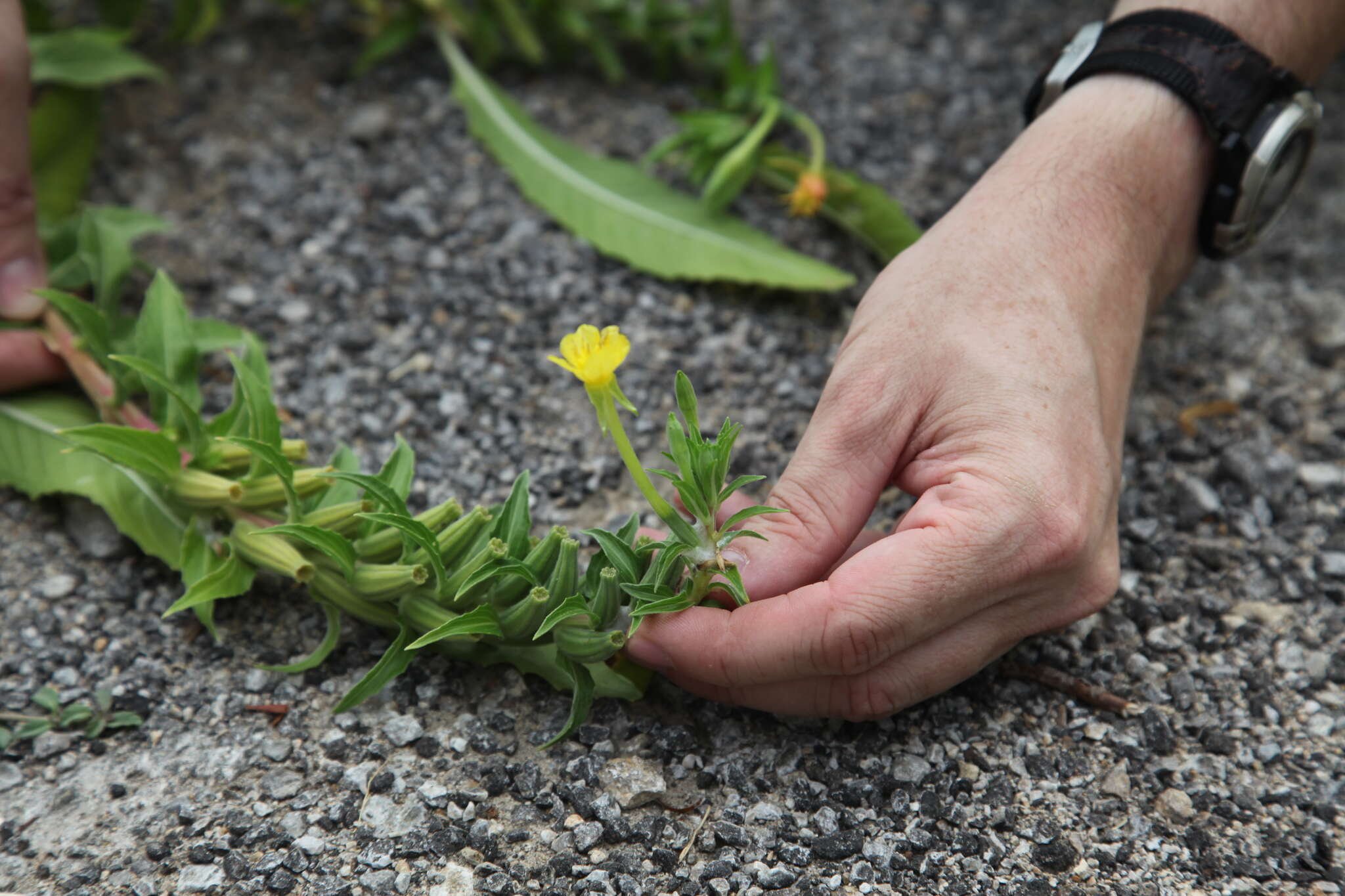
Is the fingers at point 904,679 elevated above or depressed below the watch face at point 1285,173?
below

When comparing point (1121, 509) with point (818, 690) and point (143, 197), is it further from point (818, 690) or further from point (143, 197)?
point (143, 197)

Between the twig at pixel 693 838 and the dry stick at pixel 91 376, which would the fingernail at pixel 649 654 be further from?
the dry stick at pixel 91 376

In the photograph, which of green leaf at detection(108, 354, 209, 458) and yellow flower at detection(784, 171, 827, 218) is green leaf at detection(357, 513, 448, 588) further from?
yellow flower at detection(784, 171, 827, 218)

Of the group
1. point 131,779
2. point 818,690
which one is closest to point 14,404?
point 131,779

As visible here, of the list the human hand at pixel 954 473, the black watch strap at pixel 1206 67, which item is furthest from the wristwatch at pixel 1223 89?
the human hand at pixel 954 473

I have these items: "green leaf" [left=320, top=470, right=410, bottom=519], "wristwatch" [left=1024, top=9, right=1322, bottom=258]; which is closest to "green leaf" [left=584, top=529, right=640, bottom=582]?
"green leaf" [left=320, top=470, right=410, bottom=519]

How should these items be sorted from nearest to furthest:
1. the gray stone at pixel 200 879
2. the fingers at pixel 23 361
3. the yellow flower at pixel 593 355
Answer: the yellow flower at pixel 593 355, the gray stone at pixel 200 879, the fingers at pixel 23 361

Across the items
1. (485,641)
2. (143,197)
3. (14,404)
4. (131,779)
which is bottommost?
(131,779)
